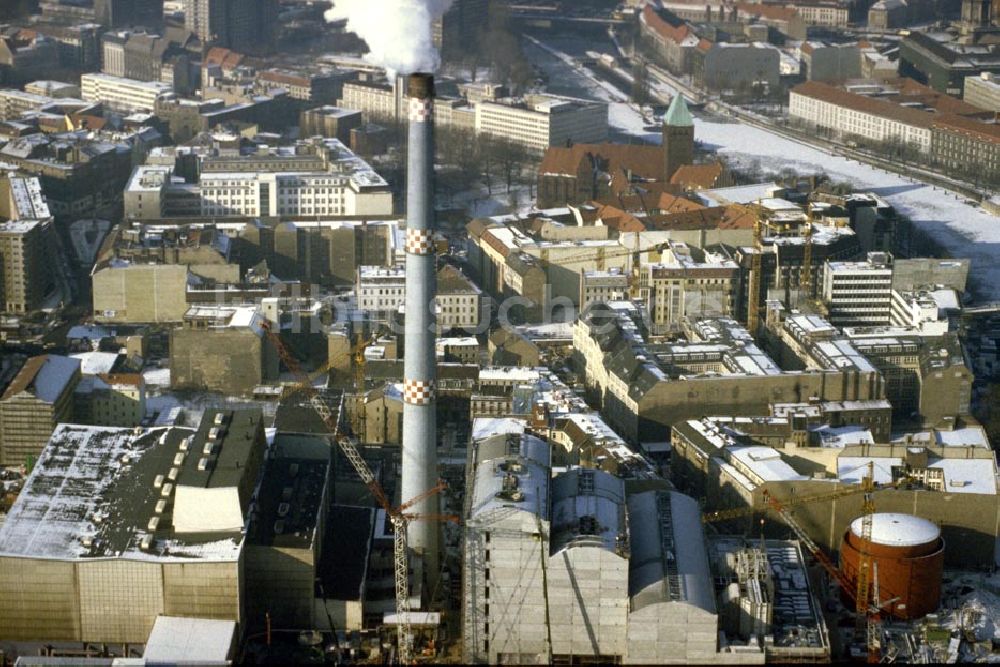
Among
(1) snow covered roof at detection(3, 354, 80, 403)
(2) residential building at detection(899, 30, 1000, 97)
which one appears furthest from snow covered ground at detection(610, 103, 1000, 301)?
(1) snow covered roof at detection(3, 354, 80, 403)

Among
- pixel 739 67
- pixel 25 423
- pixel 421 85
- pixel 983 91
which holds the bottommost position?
pixel 25 423

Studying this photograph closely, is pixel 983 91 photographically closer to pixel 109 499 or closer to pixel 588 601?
pixel 588 601

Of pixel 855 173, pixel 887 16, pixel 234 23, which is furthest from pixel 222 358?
pixel 887 16

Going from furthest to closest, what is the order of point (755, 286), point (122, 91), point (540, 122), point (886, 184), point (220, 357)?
point (122, 91), point (540, 122), point (886, 184), point (755, 286), point (220, 357)

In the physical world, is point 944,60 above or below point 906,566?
above

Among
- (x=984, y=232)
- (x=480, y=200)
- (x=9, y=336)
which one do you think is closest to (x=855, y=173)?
(x=984, y=232)

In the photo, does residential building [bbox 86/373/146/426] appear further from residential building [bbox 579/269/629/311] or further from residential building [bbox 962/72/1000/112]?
residential building [bbox 962/72/1000/112]
